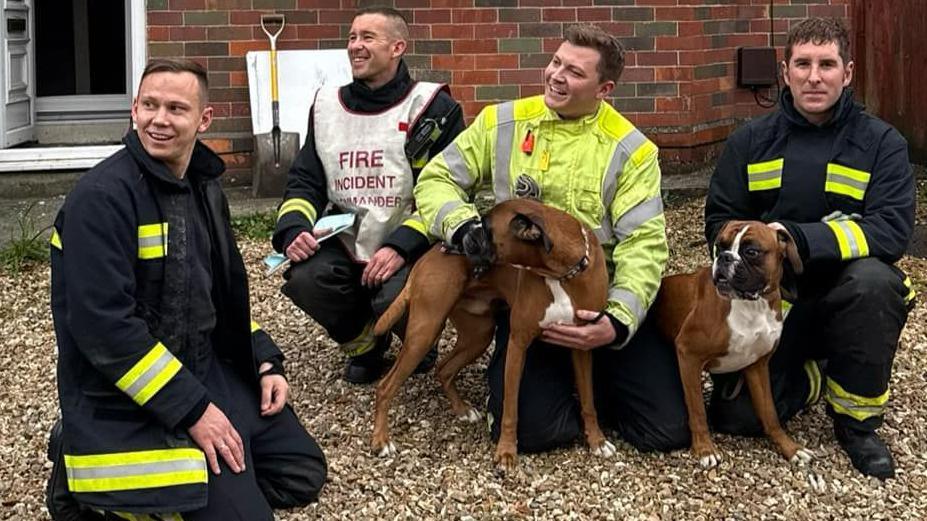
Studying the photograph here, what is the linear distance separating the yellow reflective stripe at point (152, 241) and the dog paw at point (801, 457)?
229 cm


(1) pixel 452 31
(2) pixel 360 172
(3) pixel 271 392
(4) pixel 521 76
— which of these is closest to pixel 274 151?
(1) pixel 452 31

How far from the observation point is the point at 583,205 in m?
4.51

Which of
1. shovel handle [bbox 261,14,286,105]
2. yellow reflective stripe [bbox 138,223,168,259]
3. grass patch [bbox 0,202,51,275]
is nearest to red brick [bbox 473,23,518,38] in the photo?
shovel handle [bbox 261,14,286,105]

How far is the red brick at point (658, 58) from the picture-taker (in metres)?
8.87

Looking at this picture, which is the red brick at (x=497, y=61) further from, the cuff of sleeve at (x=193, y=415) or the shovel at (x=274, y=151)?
the cuff of sleeve at (x=193, y=415)

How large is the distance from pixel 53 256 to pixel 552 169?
1815 millimetres

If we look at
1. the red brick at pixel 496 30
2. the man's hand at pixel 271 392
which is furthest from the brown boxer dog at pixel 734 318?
the red brick at pixel 496 30

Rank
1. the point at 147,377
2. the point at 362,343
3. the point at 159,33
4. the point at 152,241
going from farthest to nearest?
the point at 159,33 < the point at 362,343 < the point at 152,241 < the point at 147,377

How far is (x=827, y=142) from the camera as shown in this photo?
4434mm

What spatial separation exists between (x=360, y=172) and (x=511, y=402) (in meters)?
1.32

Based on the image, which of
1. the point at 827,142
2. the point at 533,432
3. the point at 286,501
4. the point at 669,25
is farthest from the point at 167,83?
the point at 669,25

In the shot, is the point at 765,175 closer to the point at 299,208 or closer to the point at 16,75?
the point at 299,208

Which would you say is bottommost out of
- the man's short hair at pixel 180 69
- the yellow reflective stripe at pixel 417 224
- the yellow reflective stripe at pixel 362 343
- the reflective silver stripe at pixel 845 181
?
the yellow reflective stripe at pixel 362 343

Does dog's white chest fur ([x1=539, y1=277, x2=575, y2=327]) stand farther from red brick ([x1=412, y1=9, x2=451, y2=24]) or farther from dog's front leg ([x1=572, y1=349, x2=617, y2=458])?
red brick ([x1=412, y1=9, x2=451, y2=24])
